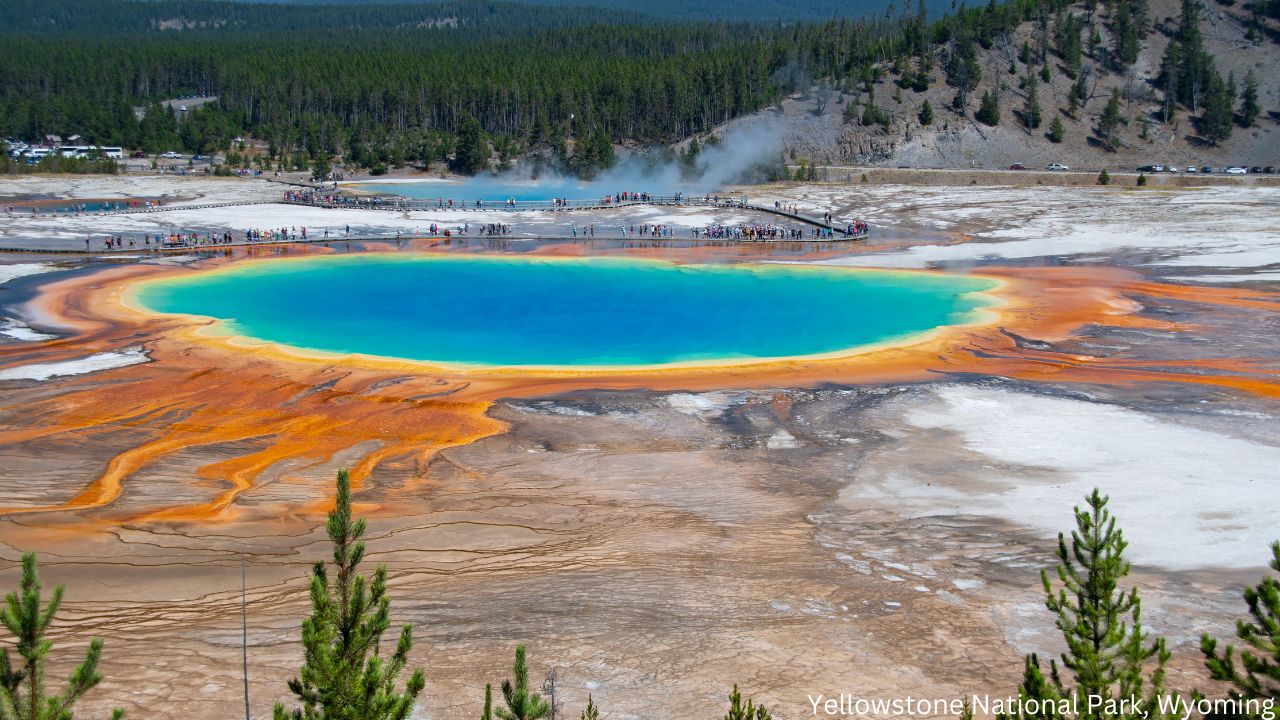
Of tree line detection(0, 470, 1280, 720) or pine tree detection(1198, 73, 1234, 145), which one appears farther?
pine tree detection(1198, 73, 1234, 145)

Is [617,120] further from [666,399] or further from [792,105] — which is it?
[666,399]

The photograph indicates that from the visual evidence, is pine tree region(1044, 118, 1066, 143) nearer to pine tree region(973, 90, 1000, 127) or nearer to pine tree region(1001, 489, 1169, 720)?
pine tree region(973, 90, 1000, 127)

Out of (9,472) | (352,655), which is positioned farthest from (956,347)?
(352,655)

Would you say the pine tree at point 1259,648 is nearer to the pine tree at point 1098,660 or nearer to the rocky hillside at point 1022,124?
the pine tree at point 1098,660

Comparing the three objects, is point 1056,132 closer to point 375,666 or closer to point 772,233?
point 772,233

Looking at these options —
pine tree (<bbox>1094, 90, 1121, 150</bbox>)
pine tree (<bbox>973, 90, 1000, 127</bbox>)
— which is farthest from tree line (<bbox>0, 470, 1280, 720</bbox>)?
pine tree (<bbox>1094, 90, 1121, 150</bbox>)

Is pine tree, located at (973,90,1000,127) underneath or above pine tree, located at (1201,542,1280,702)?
above

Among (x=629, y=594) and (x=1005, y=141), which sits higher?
(x=1005, y=141)
